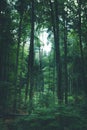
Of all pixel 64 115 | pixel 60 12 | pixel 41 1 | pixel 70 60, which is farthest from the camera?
pixel 70 60

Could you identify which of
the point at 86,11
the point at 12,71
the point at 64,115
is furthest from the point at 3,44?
the point at 64,115

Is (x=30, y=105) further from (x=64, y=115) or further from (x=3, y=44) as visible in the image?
(x=3, y=44)

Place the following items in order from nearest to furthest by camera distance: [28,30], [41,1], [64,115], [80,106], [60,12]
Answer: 1. [64,115]
2. [80,106]
3. [41,1]
4. [60,12]
5. [28,30]

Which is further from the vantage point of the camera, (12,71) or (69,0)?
(12,71)

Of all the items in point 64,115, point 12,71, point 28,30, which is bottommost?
point 64,115

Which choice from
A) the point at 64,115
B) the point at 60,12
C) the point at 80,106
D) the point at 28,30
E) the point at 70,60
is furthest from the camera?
the point at 70,60

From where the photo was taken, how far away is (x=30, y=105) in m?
14.1

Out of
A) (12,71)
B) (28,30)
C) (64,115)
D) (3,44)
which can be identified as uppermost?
(28,30)

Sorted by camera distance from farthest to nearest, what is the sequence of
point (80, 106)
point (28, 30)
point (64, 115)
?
1. point (28, 30)
2. point (80, 106)
3. point (64, 115)

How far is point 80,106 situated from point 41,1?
12455 mm

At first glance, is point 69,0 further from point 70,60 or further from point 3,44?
point 70,60

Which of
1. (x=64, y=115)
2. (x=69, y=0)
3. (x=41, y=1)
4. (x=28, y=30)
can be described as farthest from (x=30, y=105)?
(x=28, y=30)

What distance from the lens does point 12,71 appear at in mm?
26703

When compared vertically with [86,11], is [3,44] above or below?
below
